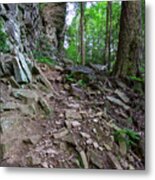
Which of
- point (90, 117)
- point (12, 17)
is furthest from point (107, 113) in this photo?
point (12, 17)

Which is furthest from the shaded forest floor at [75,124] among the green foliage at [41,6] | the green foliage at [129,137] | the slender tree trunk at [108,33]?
the green foliage at [41,6]

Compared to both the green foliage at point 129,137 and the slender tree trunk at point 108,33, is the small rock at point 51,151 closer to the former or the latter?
the green foliage at point 129,137

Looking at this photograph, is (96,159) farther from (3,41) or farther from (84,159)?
(3,41)

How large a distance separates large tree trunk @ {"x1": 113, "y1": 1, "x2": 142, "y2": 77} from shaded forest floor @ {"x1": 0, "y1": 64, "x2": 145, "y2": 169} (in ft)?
0.28

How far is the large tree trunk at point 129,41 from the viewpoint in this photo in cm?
228

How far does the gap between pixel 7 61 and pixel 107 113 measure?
0.75 m

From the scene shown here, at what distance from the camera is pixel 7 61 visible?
2420 mm

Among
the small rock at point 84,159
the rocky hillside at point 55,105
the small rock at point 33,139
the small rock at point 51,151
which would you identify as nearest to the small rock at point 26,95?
the rocky hillside at point 55,105

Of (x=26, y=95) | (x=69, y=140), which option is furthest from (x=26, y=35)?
(x=69, y=140)

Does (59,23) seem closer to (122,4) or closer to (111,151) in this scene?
(122,4)

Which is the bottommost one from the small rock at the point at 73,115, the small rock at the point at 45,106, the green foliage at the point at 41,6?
the small rock at the point at 73,115

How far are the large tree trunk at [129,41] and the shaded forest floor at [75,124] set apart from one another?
8 cm

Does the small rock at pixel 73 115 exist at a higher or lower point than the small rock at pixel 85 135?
higher

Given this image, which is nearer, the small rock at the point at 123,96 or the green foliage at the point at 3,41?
the small rock at the point at 123,96
